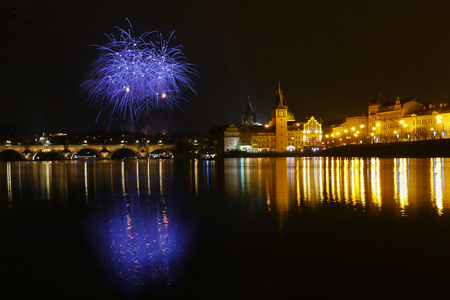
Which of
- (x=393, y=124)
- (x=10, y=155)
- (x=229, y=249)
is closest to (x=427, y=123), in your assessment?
(x=393, y=124)

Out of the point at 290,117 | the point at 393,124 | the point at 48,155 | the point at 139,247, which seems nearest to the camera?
the point at 139,247

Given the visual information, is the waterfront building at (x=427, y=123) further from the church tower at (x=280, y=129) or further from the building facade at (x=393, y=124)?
the church tower at (x=280, y=129)

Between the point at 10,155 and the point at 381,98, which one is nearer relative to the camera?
the point at 381,98

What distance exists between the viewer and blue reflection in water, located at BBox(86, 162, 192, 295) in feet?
24.7

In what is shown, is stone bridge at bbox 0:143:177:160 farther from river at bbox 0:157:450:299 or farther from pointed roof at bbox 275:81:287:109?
river at bbox 0:157:450:299

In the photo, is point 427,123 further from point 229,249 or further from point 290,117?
point 229,249

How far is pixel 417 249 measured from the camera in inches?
355

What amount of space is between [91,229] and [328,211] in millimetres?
7096

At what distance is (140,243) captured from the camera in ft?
32.2

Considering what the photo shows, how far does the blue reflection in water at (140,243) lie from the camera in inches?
297

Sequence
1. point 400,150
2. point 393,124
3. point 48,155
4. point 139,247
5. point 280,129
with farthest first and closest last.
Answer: point 48,155 → point 280,129 → point 393,124 → point 400,150 → point 139,247

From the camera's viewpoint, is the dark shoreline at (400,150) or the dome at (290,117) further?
the dome at (290,117)

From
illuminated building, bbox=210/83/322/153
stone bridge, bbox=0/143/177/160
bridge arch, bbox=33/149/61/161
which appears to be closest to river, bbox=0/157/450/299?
illuminated building, bbox=210/83/322/153

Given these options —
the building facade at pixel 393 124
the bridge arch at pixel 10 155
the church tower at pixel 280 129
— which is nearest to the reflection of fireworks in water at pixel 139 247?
the building facade at pixel 393 124
